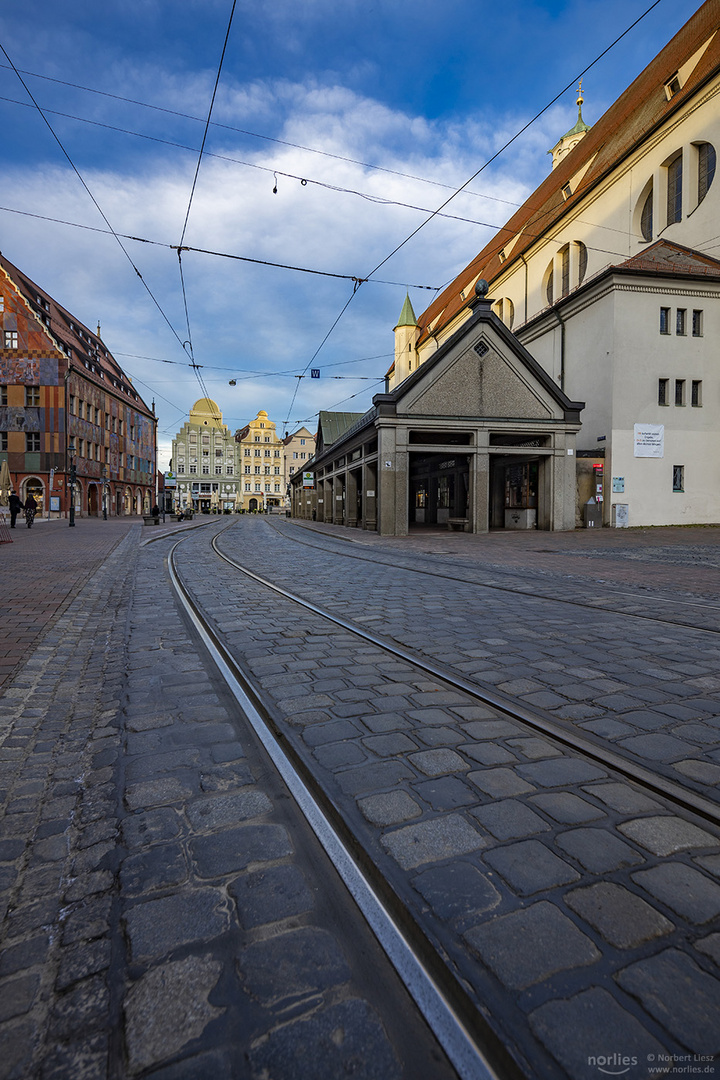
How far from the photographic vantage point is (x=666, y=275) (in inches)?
1008

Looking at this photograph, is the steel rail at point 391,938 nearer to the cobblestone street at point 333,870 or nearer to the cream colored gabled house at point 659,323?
the cobblestone street at point 333,870

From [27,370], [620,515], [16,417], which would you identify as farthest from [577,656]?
[27,370]

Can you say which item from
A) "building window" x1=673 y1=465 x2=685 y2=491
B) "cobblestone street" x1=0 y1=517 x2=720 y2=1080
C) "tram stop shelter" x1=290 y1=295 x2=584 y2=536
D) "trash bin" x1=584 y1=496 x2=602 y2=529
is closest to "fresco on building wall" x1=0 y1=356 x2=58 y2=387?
"tram stop shelter" x1=290 y1=295 x2=584 y2=536

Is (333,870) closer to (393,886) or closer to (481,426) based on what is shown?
(393,886)

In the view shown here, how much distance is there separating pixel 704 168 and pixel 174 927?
35863 millimetres

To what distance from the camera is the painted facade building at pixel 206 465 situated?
8681 cm

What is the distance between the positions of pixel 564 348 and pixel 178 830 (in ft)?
105

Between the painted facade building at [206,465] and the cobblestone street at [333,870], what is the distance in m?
85.8

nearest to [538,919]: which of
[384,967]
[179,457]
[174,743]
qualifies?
[384,967]

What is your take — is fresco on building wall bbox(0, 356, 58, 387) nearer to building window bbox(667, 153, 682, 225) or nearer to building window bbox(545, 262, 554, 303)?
building window bbox(545, 262, 554, 303)

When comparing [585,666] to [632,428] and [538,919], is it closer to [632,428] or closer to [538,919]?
[538,919]

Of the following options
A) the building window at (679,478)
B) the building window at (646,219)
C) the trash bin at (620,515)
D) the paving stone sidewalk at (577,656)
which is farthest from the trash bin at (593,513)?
the paving stone sidewalk at (577,656)

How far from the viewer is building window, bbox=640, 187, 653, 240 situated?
30641 millimetres

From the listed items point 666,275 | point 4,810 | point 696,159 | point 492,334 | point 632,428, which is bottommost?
point 4,810
